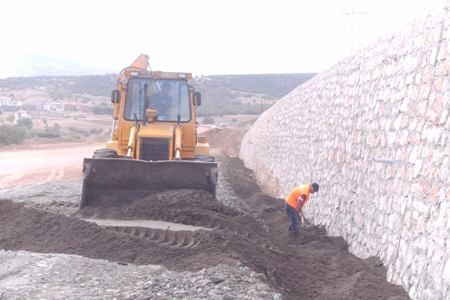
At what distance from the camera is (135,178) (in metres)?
12.8

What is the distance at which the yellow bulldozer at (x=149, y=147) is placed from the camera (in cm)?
1273

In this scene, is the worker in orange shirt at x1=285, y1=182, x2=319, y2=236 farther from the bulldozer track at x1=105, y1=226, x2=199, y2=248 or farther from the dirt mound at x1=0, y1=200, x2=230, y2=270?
the dirt mound at x1=0, y1=200, x2=230, y2=270

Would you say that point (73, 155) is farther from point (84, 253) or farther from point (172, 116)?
point (84, 253)

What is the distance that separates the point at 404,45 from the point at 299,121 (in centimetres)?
898

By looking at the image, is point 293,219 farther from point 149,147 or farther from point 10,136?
point 10,136

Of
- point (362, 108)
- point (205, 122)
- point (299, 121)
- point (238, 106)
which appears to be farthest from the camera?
point (238, 106)

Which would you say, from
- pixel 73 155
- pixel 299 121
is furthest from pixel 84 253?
pixel 73 155

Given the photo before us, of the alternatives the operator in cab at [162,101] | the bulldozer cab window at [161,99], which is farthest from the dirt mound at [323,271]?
the operator in cab at [162,101]

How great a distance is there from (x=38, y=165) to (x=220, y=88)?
212 feet

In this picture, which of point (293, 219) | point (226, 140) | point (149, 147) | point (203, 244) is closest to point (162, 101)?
point (149, 147)

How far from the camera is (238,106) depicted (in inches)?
3484

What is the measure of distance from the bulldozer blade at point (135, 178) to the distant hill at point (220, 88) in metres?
65.3

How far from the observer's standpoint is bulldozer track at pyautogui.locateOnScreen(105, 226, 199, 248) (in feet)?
32.5

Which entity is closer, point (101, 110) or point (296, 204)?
point (296, 204)
